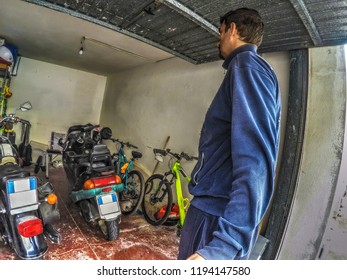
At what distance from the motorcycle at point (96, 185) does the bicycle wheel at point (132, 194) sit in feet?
2.23

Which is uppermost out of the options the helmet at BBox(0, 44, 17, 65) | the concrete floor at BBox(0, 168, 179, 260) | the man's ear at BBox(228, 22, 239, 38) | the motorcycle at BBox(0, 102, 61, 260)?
the helmet at BBox(0, 44, 17, 65)

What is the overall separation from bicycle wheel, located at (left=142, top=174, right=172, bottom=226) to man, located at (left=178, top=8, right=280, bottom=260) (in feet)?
6.89

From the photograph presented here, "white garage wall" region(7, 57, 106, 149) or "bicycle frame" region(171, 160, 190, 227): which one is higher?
"white garage wall" region(7, 57, 106, 149)

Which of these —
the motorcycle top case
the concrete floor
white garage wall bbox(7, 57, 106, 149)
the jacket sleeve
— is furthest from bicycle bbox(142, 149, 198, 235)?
white garage wall bbox(7, 57, 106, 149)

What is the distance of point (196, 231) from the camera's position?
85 centimetres

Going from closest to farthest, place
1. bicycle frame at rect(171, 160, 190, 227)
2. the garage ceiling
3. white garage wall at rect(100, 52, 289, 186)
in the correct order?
the garage ceiling
bicycle frame at rect(171, 160, 190, 227)
white garage wall at rect(100, 52, 289, 186)

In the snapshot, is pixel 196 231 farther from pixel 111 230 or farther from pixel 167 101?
pixel 167 101

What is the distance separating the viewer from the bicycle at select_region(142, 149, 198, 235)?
9.61 feet

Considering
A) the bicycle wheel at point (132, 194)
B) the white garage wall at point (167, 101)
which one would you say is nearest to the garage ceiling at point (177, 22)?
the white garage wall at point (167, 101)

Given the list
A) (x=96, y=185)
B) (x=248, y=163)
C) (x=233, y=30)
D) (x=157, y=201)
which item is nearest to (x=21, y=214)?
(x=96, y=185)

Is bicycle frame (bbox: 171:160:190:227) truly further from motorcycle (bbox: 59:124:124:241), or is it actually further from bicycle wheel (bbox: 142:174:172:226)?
motorcycle (bbox: 59:124:124:241)

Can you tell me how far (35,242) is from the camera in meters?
1.73

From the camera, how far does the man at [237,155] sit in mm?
581
